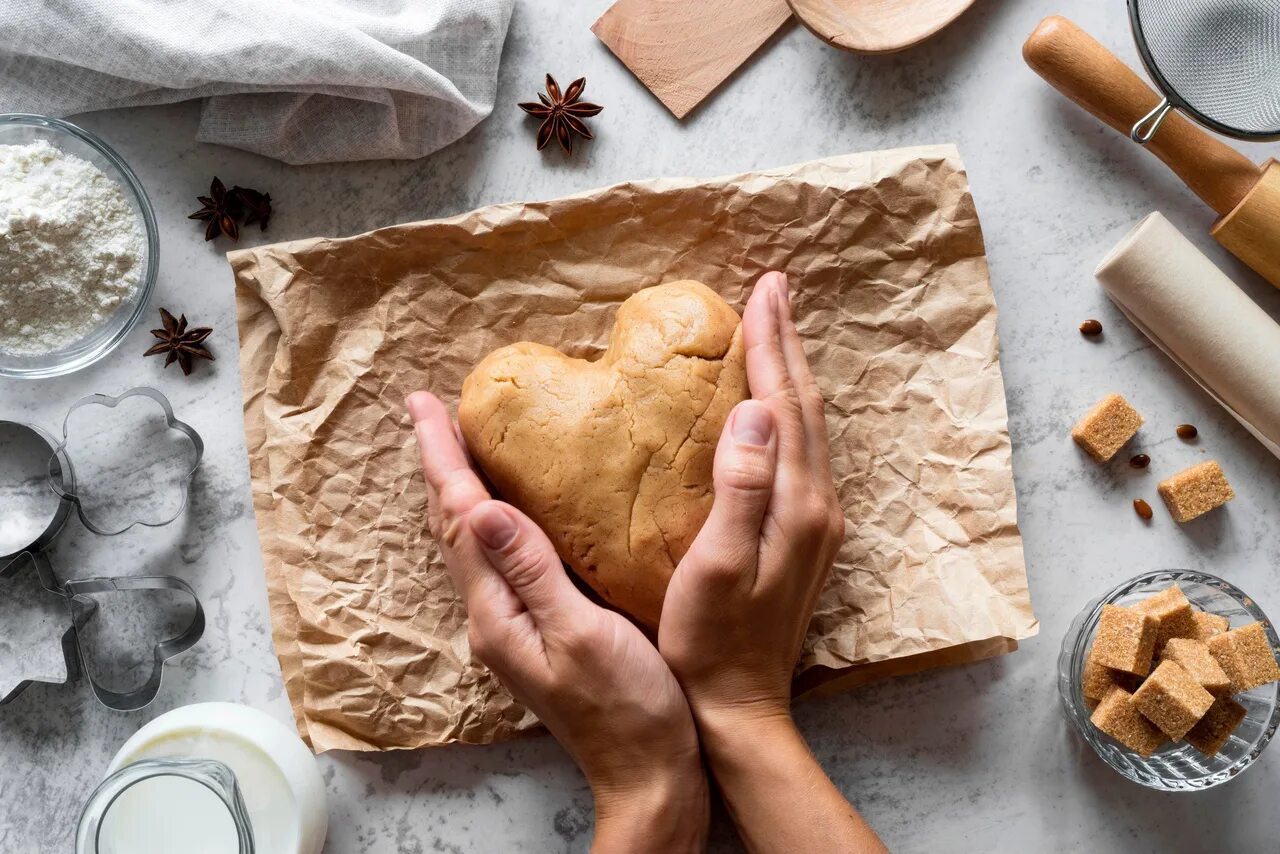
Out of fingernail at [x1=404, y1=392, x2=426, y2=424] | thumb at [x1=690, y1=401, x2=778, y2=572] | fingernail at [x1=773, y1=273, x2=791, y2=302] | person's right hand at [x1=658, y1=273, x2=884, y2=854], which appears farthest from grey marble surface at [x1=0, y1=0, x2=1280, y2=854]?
thumb at [x1=690, y1=401, x2=778, y2=572]

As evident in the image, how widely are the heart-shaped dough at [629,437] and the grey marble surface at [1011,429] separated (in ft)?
1.72

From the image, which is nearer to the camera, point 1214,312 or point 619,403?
point 619,403

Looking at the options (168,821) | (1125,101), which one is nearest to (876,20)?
(1125,101)

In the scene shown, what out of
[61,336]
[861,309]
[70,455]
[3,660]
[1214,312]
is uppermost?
[1214,312]

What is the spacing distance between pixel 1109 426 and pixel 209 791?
6.77ft

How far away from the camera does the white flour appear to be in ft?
6.61

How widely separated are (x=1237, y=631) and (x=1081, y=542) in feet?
1.18

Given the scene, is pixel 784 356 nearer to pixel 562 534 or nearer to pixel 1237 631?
pixel 562 534

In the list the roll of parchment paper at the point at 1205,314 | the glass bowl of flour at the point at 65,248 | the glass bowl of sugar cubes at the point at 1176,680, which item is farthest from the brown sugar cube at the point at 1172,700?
the glass bowl of flour at the point at 65,248

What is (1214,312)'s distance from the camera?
81.4 inches

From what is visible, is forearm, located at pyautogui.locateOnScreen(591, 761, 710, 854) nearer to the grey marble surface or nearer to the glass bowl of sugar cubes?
the grey marble surface

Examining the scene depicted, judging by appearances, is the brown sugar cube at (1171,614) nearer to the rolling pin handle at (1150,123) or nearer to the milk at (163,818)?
the rolling pin handle at (1150,123)

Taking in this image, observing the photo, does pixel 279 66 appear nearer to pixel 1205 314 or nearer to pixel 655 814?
pixel 655 814

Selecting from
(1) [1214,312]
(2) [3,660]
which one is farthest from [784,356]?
(2) [3,660]
